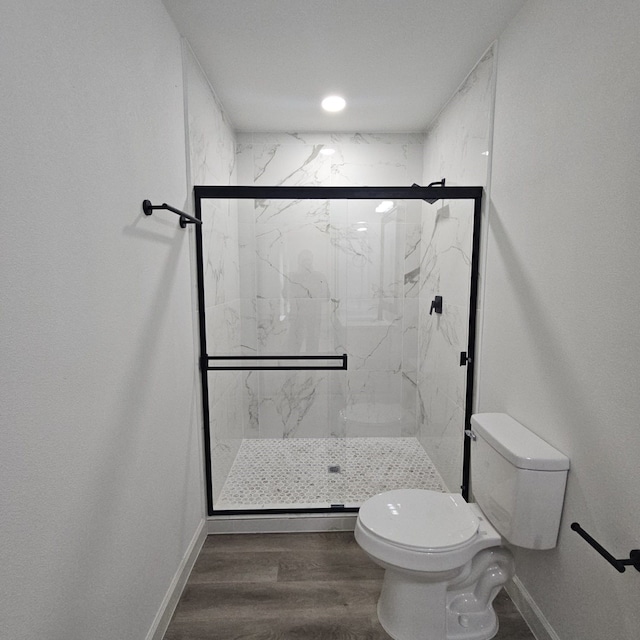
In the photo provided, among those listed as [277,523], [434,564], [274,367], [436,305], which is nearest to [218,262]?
[274,367]

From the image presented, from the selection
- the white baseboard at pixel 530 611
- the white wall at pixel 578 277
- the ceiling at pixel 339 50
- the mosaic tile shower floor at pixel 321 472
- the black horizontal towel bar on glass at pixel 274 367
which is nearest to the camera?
the white wall at pixel 578 277

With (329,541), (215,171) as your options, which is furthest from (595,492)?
(215,171)

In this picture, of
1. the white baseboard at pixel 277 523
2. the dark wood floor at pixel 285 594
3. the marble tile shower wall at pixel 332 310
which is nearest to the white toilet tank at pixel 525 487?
the dark wood floor at pixel 285 594

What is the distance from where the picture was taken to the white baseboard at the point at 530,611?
147cm

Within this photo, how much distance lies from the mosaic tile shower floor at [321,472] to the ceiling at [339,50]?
2.12 metres

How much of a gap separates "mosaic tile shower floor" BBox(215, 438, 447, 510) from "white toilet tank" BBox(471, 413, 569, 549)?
3.12 feet

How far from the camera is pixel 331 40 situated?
180 cm

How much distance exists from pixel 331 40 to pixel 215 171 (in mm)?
954

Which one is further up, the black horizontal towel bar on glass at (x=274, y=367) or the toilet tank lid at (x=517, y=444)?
the black horizontal towel bar on glass at (x=274, y=367)

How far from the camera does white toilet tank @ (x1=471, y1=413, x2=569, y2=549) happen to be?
4.48 ft

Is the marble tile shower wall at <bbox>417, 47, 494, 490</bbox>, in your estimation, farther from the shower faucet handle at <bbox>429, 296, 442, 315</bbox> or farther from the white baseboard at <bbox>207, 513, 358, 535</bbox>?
the white baseboard at <bbox>207, 513, 358, 535</bbox>

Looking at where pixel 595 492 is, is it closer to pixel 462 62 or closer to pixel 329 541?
pixel 329 541

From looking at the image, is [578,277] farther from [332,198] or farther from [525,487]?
[332,198]

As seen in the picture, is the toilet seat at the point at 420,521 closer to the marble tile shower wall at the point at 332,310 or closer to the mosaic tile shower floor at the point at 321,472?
the mosaic tile shower floor at the point at 321,472
